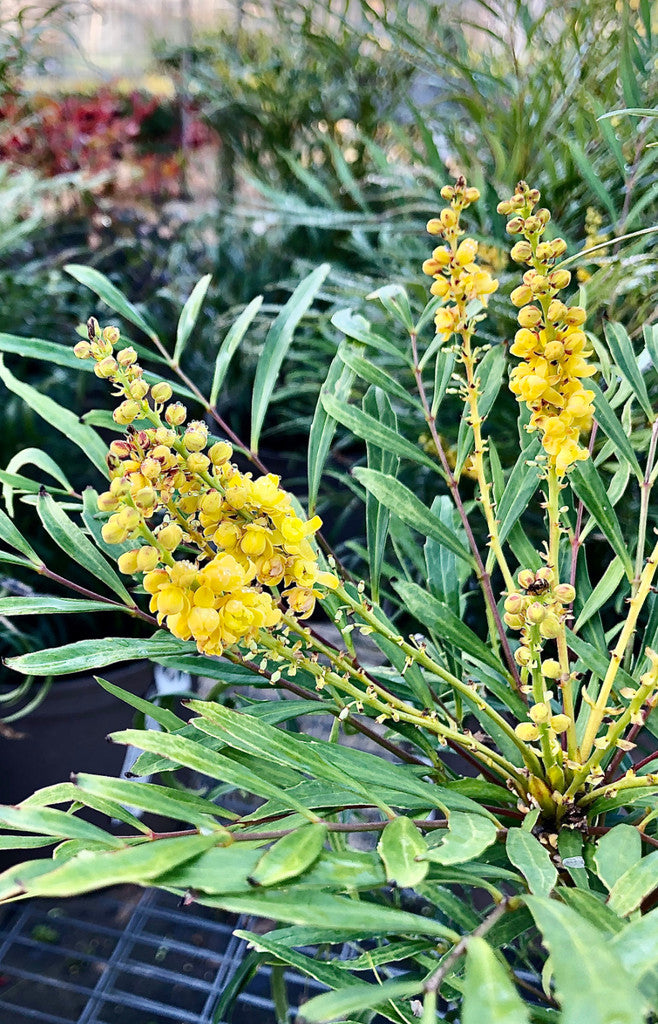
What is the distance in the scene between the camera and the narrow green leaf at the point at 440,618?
36 cm

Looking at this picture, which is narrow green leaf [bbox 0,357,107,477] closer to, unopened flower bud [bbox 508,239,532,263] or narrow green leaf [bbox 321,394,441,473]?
narrow green leaf [bbox 321,394,441,473]

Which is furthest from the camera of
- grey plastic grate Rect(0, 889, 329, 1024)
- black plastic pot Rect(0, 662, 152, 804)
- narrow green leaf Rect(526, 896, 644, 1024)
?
black plastic pot Rect(0, 662, 152, 804)

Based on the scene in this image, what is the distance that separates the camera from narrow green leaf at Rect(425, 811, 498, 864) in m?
0.23

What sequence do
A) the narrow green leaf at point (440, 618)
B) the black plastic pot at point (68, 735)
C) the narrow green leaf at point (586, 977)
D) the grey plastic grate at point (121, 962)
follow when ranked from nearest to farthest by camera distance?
1. the narrow green leaf at point (586, 977)
2. the narrow green leaf at point (440, 618)
3. the grey plastic grate at point (121, 962)
4. the black plastic pot at point (68, 735)

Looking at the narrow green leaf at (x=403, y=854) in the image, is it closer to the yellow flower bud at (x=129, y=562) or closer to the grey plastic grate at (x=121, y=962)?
the yellow flower bud at (x=129, y=562)

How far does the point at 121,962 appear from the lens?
0.62 metres

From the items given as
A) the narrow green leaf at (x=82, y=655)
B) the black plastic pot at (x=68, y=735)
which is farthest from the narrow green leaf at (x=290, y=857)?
the black plastic pot at (x=68, y=735)

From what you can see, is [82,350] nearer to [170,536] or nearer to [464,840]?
[170,536]

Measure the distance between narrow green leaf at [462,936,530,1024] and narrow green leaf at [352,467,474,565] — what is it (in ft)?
0.65

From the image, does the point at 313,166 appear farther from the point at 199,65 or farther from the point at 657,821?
the point at 657,821

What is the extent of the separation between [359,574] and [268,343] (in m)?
0.43

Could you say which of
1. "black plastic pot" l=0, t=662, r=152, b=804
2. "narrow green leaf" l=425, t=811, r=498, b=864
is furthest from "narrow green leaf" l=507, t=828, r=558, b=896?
"black plastic pot" l=0, t=662, r=152, b=804

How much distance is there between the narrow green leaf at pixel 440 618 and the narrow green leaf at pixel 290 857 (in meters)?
0.13

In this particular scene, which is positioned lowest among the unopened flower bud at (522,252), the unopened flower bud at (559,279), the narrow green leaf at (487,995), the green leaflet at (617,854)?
the green leaflet at (617,854)
